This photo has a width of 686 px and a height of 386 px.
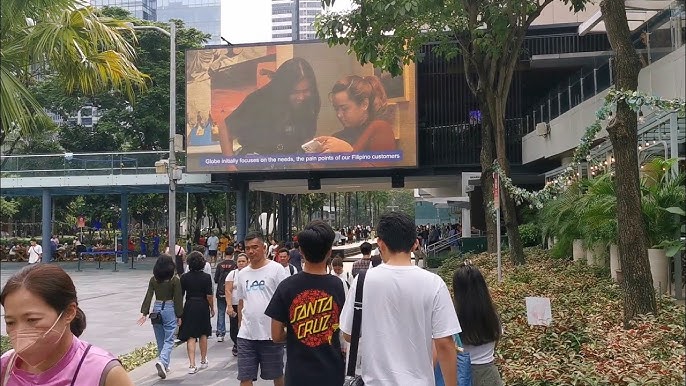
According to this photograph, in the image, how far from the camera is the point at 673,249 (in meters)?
8.66

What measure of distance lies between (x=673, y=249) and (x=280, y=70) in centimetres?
2023

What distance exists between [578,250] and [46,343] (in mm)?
13773

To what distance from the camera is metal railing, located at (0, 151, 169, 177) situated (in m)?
30.2

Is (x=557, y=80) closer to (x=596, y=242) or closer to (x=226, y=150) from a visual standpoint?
(x=226, y=150)

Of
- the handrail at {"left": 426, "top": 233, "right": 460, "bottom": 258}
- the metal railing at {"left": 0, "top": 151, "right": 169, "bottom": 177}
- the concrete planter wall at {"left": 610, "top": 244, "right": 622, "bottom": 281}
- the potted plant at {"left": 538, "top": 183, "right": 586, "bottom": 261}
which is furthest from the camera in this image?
the handrail at {"left": 426, "top": 233, "right": 460, "bottom": 258}

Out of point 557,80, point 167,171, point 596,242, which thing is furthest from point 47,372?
point 557,80

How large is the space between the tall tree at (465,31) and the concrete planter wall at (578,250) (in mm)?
1063

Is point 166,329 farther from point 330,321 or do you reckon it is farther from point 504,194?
point 504,194

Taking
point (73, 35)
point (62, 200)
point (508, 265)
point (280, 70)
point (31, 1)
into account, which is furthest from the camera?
point (62, 200)

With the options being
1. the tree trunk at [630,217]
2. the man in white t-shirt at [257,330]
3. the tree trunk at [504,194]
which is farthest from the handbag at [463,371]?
the tree trunk at [504,194]

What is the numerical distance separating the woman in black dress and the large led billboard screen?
1739 centimetres

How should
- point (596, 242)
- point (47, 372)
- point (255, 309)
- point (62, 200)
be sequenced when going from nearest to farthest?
1. point (47, 372)
2. point (255, 309)
3. point (596, 242)
4. point (62, 200)

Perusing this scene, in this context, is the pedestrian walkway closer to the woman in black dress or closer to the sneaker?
the sneaker

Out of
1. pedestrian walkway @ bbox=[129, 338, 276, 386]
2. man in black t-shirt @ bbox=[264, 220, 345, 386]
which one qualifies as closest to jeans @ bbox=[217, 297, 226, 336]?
pedestrian walkway @ bbox=[129, 338, 276, 386]
